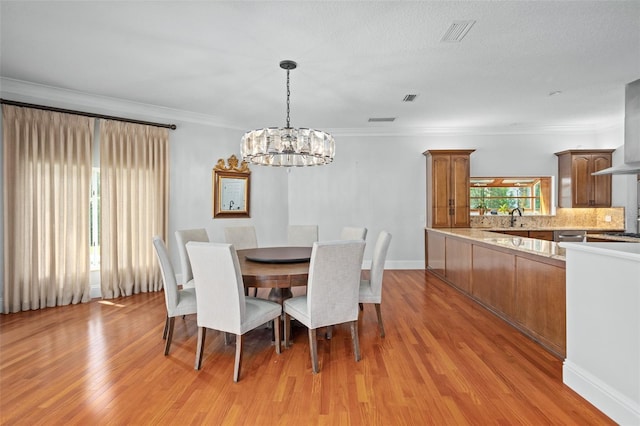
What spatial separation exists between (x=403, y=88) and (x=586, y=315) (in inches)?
119

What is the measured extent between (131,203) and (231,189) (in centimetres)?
158

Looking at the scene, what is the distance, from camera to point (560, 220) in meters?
6.16

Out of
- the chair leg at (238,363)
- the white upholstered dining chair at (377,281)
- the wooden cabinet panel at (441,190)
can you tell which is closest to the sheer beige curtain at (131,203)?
the chair leg at (238,363)

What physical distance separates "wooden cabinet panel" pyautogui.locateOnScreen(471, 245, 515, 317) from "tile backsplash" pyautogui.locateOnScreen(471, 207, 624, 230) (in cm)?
233

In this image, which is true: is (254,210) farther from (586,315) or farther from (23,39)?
(586,315)

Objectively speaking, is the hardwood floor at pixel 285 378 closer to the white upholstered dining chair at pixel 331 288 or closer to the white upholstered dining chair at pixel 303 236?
the white upholstered dining chair at pixel 331 288

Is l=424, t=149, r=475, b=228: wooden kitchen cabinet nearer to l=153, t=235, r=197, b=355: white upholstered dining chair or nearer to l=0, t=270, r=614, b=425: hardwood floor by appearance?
l=0, t=270, r=614, b=425: hardwood floor

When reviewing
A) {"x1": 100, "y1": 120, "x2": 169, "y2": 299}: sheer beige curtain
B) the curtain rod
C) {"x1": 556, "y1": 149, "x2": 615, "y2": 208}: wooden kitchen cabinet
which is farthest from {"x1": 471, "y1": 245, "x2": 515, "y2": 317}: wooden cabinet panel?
the curtain rod

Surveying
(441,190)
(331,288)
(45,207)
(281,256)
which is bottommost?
(331,288)

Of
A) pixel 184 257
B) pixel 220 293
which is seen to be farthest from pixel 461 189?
pixel 220 293

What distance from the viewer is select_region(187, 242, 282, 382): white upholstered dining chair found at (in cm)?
229

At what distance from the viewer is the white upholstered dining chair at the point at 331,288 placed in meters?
2.43

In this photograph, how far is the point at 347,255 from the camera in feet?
8.21

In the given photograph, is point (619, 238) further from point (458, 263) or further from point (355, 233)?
point (355, 233)
